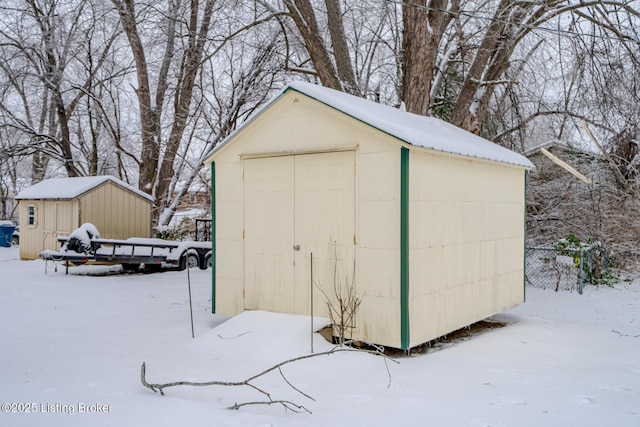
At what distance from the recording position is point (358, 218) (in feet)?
19.5

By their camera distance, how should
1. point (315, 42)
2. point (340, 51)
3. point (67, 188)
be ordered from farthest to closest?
1. point (67, 188)
2. point (340, 51)
3. point (315, 42)

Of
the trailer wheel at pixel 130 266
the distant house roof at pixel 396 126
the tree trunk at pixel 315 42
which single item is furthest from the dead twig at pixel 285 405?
the trailer wheel at pixel 130 266

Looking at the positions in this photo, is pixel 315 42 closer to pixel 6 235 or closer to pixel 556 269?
pixel 556 269

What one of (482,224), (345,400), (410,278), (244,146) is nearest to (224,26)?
(244,146)

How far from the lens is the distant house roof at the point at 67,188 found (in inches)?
568

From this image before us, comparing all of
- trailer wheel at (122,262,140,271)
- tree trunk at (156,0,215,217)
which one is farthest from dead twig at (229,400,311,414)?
tree trunk at (156,0,215,217)

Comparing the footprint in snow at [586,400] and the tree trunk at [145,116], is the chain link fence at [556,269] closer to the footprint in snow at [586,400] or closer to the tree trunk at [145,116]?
the footprint in snow at [586,400]

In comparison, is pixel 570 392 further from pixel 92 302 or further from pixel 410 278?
pixel 92 302

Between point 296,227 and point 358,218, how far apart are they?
2.88ft

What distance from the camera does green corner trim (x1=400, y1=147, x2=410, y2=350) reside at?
556cm

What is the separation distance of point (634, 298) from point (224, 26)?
1328 cm

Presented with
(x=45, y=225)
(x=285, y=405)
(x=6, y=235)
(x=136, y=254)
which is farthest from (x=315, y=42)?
(x=6, y=235)

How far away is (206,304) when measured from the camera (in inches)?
367

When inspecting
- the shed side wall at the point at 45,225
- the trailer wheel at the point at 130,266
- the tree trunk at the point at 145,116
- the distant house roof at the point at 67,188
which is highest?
the tree trunk at the point at 145,116
